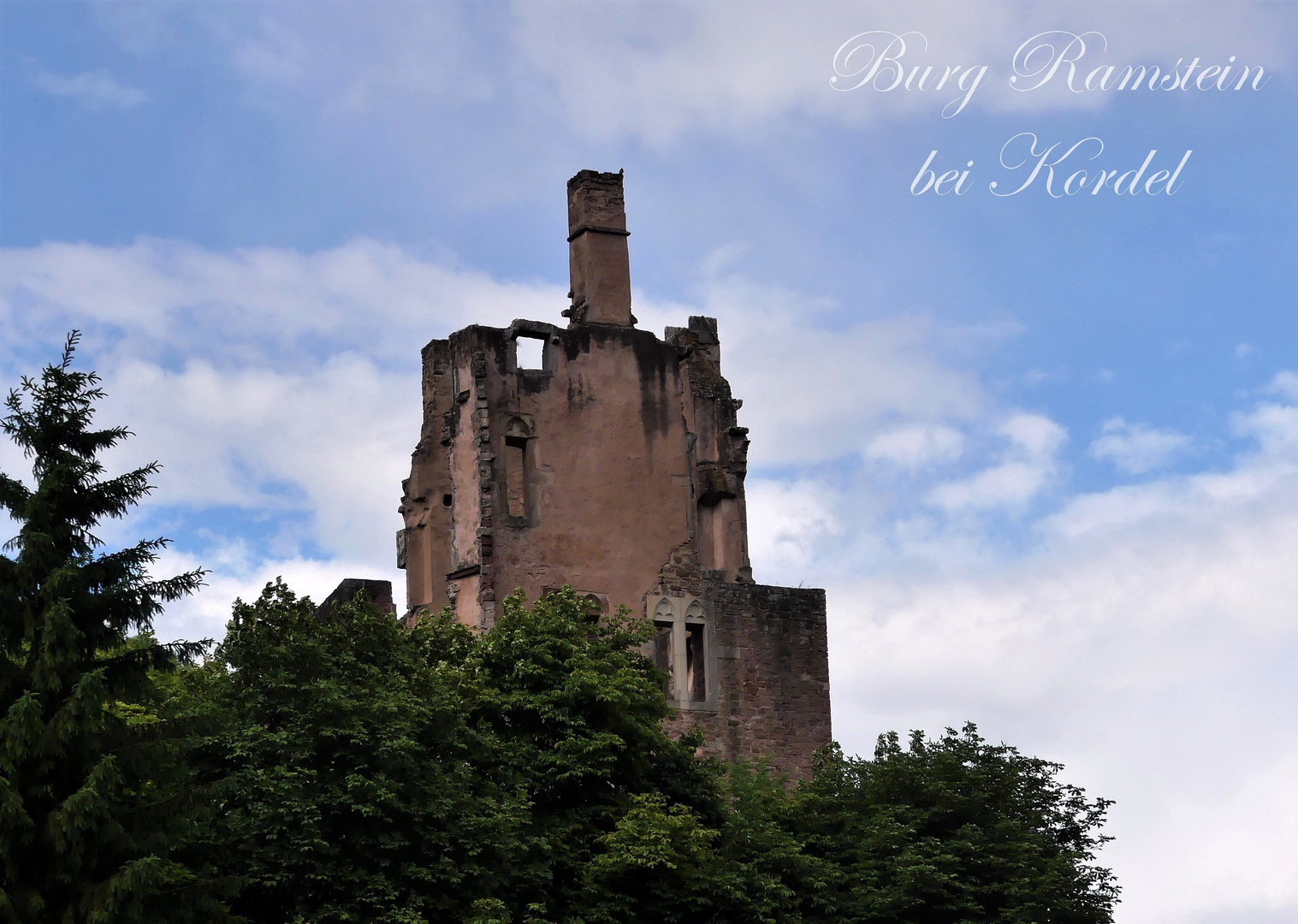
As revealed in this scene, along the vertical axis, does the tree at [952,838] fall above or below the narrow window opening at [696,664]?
below

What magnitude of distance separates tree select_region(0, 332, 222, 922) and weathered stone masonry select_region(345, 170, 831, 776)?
41.7ft

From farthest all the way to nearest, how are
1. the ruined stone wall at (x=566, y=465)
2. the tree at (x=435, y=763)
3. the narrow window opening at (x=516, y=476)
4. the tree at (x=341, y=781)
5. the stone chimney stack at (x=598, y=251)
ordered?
the stone chimney stack at (x=598, y=251)
the narrow window opening at (x=516, y=476)
the ruined stone wall at (x=566, y=465)
the tree at (x=435, y=763)
the tree at (x=341, y=781)

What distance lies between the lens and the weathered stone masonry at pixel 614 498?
35.0 metres

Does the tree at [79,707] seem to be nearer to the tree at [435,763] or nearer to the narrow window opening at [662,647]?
the tree at [435,763]

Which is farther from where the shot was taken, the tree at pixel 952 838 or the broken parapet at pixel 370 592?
the broken parapet at pixel 370 592

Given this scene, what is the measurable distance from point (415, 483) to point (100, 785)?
61.2 ft

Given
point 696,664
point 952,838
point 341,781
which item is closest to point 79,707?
point 341,781

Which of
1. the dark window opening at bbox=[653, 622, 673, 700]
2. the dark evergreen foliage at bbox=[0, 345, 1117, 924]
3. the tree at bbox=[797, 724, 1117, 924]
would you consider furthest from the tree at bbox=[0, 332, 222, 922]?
the dark window opening at bbox=[653, 622, 673, 700]

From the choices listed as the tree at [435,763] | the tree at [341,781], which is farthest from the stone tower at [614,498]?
the tree at [341,781]

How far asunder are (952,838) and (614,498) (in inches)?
394

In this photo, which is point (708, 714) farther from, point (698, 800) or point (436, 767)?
point (436, 767)

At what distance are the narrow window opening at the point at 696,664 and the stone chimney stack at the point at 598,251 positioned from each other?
20.0 ft

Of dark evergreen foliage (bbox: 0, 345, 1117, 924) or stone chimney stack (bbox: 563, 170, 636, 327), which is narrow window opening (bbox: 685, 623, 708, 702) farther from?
stone chimney stack (bbox: 563, 170, 636, 327)

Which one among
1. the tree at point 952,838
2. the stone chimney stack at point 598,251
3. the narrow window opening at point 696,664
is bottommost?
the tree at point 952,838
